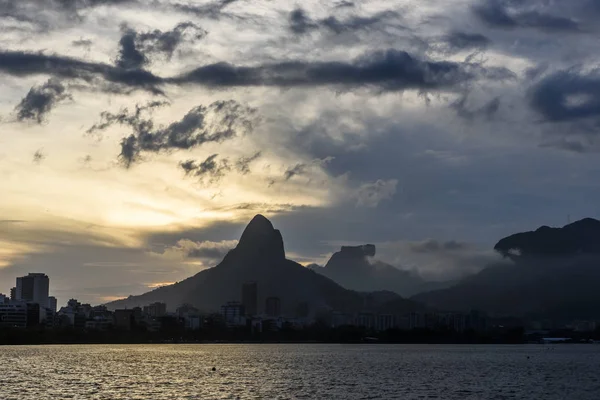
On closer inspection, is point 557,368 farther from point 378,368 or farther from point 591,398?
point 591,398

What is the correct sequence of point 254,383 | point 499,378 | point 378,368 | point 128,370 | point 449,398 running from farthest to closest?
point 378,368
point 128,370
point 499,378
point 254,383
point 449,398

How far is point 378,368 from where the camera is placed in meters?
174

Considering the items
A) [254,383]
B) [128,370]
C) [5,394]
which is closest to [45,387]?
[5,394]

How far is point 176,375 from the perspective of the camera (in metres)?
148

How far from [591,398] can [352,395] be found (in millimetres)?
30688

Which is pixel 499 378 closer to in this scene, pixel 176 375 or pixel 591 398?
pixel 591 398

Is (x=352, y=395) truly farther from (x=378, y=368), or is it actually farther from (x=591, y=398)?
(x=378, y=368)

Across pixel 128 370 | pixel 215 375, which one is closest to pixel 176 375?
pixel 215 375

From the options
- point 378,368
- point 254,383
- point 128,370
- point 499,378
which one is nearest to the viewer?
point 254,383

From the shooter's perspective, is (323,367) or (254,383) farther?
(323,367)

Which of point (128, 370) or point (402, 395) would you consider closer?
point (402, 395)

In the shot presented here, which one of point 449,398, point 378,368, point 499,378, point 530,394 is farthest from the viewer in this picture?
point 378,368

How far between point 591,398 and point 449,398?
60.8ft

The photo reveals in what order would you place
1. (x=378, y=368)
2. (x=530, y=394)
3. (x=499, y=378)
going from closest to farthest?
(x=530, y=394), (x=499, y=378), (x=378, y=368)
